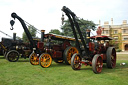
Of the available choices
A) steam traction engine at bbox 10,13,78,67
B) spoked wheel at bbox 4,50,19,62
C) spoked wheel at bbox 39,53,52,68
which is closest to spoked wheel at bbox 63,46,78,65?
steam traction engine at bbox 10,13,78,67

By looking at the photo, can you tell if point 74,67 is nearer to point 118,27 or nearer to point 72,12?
point 72,12

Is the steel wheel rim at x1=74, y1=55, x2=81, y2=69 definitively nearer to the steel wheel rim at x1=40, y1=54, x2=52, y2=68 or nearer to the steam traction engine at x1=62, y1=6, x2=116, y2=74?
the steam traction engine at x1=62, y1=6, x2=116, y2=74

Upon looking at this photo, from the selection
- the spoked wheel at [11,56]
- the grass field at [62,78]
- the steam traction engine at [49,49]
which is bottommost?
the grass field at [62,78]

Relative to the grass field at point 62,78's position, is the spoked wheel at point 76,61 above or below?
above

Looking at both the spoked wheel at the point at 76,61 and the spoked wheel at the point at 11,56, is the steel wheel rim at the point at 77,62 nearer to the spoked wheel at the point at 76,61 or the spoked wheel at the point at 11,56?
the spoked wheel at the point at 76,61

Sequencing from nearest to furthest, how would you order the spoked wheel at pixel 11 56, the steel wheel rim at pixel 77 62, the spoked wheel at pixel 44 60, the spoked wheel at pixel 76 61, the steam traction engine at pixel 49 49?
1. the spoked wheel at pixel 76 61
2. the steel wheel rim at pixel 77 62
3. the spoked wheel at pixel 44 60
4. the steam traction engine at pixel 49 49
5. the spoked wheel at pixel 11 56

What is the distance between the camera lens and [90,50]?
23.9 feet

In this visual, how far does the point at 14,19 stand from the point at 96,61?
6.58 metres

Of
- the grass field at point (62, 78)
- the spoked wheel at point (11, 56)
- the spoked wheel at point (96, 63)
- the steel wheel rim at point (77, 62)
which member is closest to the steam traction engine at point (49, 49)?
the steel wheel rim at point (77, 62)

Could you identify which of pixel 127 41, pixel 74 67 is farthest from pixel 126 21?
pixel 74 67

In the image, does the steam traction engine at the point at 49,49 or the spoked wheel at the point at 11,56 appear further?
the spoked wheel at the point at 11,56

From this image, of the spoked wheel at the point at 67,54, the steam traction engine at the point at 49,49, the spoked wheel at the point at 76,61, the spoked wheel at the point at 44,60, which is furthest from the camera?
the spoked wheel at the point at 67,54

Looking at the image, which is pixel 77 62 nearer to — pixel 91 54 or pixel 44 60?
pixel 91 54

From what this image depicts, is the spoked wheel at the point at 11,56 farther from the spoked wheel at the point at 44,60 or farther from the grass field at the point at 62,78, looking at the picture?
the grass field at the point at 62,78
